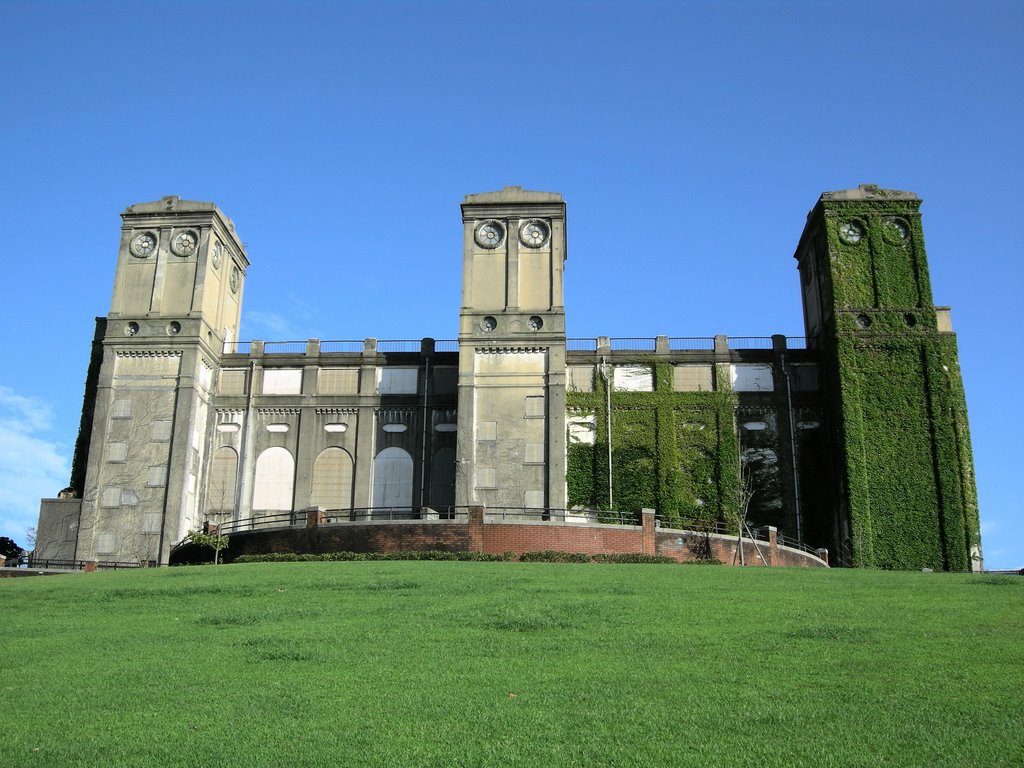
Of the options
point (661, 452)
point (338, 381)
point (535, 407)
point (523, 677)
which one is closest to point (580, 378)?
point (535, 407)

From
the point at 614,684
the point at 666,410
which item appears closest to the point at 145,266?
the point at 666,410

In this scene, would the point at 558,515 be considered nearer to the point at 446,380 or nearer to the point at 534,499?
the point at 534,499

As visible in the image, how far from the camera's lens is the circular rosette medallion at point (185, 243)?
51.1 meters

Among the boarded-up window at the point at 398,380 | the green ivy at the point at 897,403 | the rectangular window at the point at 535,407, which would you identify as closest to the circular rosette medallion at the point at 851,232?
the green ivy at the point at 897,403

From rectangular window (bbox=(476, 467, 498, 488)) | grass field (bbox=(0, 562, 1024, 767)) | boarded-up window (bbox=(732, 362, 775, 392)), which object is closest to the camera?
grass field (bbox=(0, 562, 1024, 767))

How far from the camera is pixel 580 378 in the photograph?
167ft

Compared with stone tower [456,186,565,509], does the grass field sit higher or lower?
lower

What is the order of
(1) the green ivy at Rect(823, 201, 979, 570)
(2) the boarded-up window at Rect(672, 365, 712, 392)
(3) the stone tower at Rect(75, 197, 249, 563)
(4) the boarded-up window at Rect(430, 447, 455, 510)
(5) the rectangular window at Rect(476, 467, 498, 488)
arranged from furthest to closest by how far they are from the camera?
(2) the boarded-up window at Rect(672, 365, 712, 392) → (4) the boarded-up window at Rect(430, 447, 455, 510) → (3) the stone tower at Rect(75, 197, 249, 563) → (5) the rectangular window at Rect(476, 467, 498, 488) → (1) the green ivy at Rect(823, 201, 979, 570)

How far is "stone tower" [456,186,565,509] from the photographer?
46.0 metres

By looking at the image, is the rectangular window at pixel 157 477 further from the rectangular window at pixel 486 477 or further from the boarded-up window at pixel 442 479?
the rectangular window at pixel 486 477

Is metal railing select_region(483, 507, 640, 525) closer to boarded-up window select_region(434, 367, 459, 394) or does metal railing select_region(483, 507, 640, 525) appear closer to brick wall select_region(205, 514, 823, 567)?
brick wall select_region(205, 514, 823, 567)

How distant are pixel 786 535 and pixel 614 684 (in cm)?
3410

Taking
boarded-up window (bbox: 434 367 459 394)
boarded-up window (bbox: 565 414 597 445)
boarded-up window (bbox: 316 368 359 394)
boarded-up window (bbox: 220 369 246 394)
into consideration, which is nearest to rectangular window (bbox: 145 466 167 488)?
boarded-up window (bbox: 220 369 246 394)

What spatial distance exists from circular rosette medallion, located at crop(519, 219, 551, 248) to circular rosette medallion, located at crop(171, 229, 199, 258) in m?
15.7
